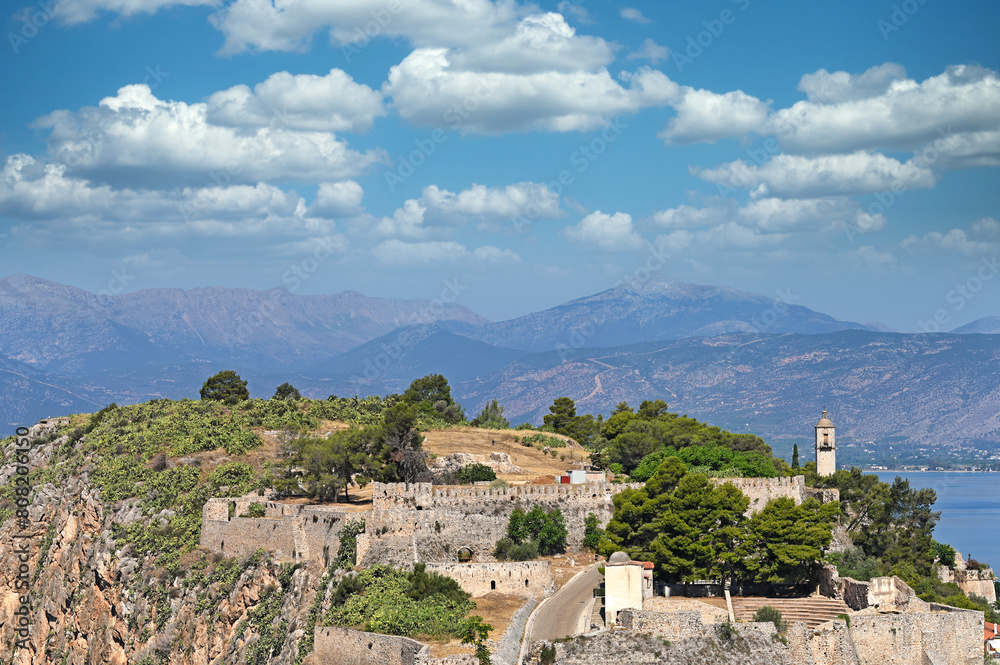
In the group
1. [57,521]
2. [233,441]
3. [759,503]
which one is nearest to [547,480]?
[759,503]

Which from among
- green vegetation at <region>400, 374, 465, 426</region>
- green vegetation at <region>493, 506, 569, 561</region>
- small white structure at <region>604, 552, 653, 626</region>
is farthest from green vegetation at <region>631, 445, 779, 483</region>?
green vegetation at <region>400, 374, 465, 426</region>

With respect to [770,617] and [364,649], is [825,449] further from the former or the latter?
[364,649]

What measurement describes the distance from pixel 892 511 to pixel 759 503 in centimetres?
1142

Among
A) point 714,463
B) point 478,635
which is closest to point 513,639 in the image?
point 478,635

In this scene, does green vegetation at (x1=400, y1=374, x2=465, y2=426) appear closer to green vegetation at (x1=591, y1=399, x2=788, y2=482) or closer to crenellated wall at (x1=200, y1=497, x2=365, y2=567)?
green vegetation at (x1=591, y1=399, x2=788, y2=482)

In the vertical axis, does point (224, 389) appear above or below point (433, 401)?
above

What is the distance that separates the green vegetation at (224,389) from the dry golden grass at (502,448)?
62.9 ft

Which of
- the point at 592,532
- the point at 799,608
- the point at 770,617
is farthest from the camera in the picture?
the point at 592,532

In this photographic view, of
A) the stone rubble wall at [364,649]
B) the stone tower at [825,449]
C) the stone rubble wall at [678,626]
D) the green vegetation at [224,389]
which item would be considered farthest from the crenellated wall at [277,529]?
the stone tower at [825,449]

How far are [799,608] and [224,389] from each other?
57.7 m

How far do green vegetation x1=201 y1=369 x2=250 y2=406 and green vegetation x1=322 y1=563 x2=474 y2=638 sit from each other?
45424mm

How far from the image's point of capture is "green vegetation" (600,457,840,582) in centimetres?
4759

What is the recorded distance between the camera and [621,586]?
4297cm

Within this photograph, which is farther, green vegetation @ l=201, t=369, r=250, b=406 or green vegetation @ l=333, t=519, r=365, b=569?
green vegetation @ l=201, t=369, r=250, b=406
